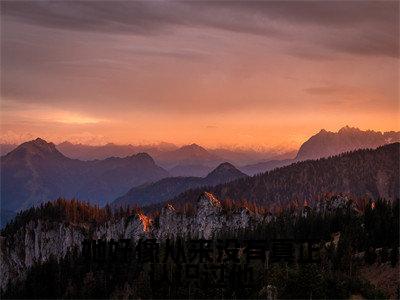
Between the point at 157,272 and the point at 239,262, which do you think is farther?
the point at 157,272

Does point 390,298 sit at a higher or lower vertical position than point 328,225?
lower

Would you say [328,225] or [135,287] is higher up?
[328,225]

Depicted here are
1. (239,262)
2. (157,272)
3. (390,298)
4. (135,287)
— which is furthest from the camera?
(135,287)

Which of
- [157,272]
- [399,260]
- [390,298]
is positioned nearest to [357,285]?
[390,298]

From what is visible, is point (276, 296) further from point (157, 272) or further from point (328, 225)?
point (328, 225)

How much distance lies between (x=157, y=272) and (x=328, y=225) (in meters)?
62.7

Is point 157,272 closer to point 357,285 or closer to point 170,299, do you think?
point 170,299

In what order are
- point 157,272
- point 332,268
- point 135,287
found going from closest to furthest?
1. point 332,268
2. point 157,272
3. point 135,287

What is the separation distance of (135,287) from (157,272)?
1773 cm

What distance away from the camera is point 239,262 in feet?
542

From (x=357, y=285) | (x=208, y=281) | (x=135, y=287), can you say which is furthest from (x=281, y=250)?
(x=135, y=287)

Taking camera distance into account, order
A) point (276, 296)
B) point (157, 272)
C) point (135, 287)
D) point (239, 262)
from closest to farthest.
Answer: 1. point (276, 296)
2. point (239, 262)
3. point (157, 272)
4. point (135, 287)

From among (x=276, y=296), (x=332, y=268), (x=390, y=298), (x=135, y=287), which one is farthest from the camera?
(x=135, y=287)

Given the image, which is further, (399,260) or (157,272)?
(157,272)
